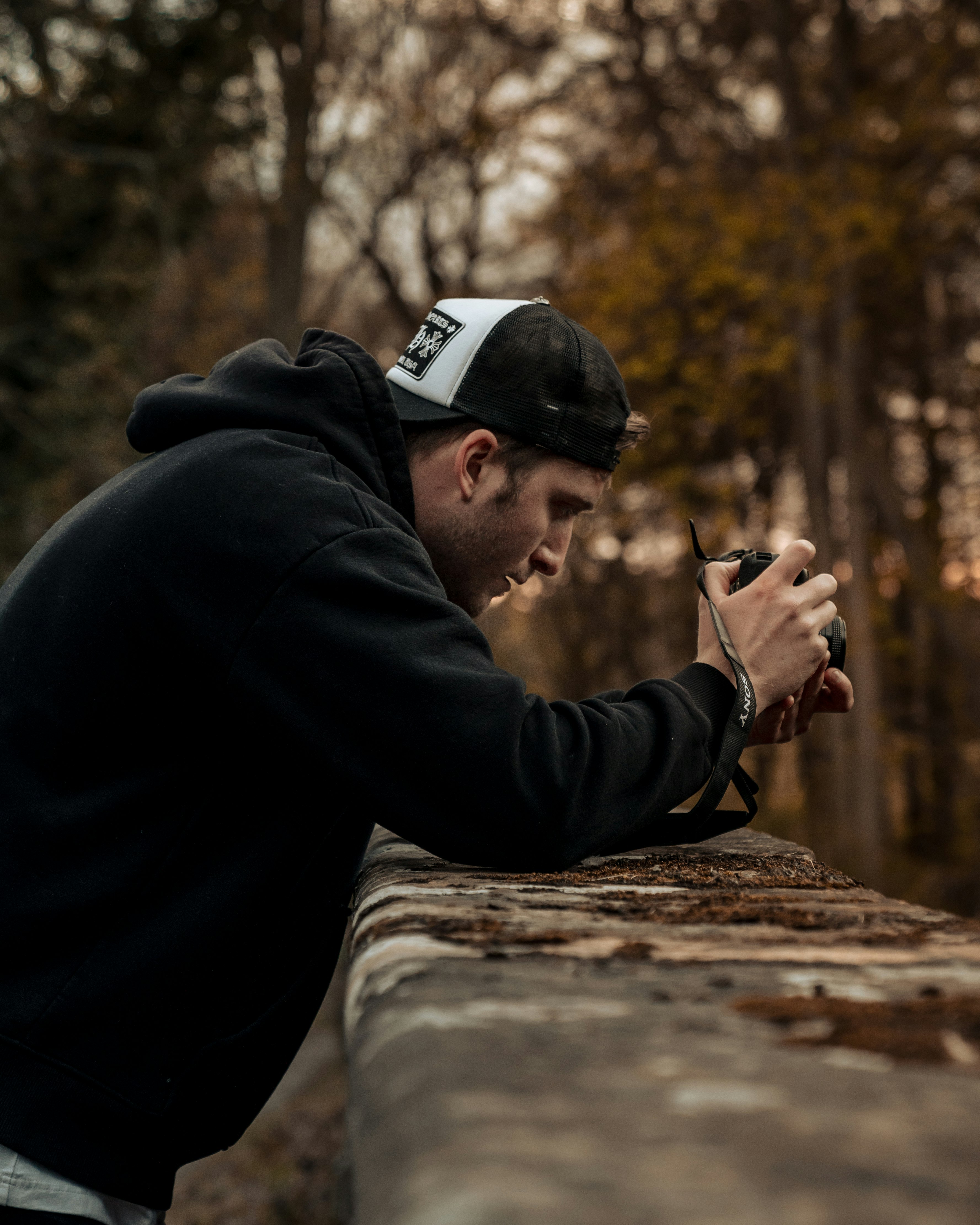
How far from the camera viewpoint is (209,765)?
1.42 metres

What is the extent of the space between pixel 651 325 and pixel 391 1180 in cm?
926

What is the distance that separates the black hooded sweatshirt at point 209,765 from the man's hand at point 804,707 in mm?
425

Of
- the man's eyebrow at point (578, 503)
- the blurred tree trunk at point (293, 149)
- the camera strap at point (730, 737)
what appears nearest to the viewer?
the camera strap at point (730, 737)

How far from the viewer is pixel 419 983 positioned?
82 cm

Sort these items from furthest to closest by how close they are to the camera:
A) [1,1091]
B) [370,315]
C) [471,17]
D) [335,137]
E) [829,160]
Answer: [370,315] → [335,137] → [471,17] → [829,160] → [1,1091]

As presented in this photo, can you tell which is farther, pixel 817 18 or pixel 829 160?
pixel 817 18

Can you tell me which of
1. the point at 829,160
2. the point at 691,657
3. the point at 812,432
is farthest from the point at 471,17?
the point at 691,657

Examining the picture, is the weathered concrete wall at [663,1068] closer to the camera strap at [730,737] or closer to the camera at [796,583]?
the camera strap at [730,737]

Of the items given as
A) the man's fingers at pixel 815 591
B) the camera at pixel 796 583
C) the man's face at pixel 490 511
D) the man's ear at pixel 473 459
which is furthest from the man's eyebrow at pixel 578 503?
the man's fingers at pixel 815 591

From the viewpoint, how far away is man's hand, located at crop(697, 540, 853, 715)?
1728 millimetres

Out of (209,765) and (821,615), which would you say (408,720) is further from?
(821,615)

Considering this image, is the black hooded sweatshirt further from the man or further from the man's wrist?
the man's wrist

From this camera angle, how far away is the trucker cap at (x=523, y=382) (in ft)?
5.97

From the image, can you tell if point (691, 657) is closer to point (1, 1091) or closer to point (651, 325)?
point (651, 325)
